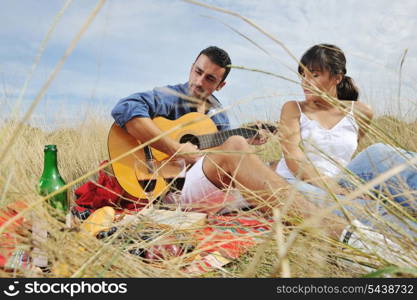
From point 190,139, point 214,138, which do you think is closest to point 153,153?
point 190,139

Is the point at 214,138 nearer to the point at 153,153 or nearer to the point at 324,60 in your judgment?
the point at 153,153

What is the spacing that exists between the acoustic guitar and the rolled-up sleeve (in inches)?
3.5

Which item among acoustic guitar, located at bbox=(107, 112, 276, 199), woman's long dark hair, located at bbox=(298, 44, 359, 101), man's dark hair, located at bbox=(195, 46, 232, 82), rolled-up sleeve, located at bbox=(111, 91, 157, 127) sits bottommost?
acoustic guitar, located at bbox=(107, 112, 276, 199)

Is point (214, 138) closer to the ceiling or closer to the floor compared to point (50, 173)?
closer to the ceiling

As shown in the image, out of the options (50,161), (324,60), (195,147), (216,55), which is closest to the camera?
(50,161)

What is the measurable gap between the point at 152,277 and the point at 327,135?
1756 mm

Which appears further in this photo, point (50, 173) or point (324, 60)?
point (324, 60)

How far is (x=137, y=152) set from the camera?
261 centimetres

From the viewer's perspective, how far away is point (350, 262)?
0.88 m

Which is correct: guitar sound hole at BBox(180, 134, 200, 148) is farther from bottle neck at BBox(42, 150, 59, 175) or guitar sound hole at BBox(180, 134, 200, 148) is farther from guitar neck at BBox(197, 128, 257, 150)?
bottle neck at BBox(42, 150, 59, 175)

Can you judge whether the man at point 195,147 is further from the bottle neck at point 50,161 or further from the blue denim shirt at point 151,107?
the bottle neck at point 50,161

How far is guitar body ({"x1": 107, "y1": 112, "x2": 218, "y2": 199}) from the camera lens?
8.37 feet

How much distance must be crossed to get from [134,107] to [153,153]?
34cm

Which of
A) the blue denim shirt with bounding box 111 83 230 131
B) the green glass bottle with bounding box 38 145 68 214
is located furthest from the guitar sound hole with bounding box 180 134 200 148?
the green glass bottle with bounding box 38 145 68 214
